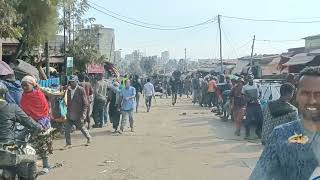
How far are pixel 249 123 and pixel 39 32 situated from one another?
7071 mm

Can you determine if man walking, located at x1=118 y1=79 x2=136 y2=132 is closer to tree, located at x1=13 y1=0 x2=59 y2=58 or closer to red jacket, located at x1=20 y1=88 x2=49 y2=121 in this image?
tree, located at x1=13 y1=0 x2=59 y2=58

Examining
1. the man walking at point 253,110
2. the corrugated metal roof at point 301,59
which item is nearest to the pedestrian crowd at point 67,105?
the man walking at point 253,110

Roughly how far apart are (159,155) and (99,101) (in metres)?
5.30

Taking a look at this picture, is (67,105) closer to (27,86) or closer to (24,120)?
(27,86)

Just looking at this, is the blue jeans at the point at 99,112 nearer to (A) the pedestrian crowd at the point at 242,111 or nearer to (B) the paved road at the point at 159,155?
(A) the pedestrian crowd at the point at 242,111

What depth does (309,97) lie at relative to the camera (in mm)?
2527

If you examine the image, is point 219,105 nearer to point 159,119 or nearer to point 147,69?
point 159,119

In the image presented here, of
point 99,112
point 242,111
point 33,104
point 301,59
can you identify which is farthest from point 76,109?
point 301,59

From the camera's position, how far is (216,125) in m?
16.8

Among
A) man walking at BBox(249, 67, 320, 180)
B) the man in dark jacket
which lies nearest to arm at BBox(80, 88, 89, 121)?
the man in dark jacket

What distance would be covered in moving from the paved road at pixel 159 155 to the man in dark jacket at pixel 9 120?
76.2 inches

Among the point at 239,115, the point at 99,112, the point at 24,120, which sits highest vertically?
the point at 24,120

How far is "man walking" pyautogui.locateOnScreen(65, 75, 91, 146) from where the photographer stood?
1198 centimetres

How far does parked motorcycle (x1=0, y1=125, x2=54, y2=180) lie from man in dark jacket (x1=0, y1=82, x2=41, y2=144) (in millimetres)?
106
